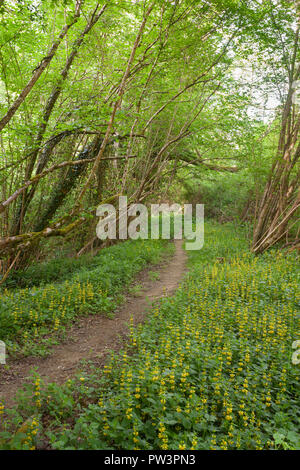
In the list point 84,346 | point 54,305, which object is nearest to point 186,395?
point 84,346

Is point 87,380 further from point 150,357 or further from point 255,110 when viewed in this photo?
point 255,110

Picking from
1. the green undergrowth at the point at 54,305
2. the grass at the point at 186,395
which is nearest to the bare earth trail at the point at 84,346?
the green undergrowth at the point at 54,305

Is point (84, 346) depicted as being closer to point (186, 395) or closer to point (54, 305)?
point (54, 305)

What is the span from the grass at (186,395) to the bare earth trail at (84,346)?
288 millimetres

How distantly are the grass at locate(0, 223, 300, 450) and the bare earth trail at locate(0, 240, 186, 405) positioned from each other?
288 millimetres

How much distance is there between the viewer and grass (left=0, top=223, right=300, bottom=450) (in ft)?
7.57

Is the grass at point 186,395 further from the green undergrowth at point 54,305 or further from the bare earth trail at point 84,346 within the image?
the green undergrowth at point 54,305

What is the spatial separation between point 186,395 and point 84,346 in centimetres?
193

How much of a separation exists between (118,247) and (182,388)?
23.0 feet

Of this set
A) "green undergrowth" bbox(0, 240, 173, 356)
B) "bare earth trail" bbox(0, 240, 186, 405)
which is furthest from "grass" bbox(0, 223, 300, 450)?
"green undergrowth" bbox(0, 240, 173, 356)

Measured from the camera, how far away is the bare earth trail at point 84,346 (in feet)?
11.2

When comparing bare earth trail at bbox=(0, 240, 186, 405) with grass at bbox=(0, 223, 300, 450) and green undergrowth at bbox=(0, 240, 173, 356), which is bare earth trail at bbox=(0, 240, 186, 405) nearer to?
green undergrowth at bbox=(0, 240, 173, 356)

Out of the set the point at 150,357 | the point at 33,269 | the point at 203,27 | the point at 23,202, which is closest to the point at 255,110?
the point at 203,27

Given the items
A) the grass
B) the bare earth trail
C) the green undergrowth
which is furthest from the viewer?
the green undergrowth
